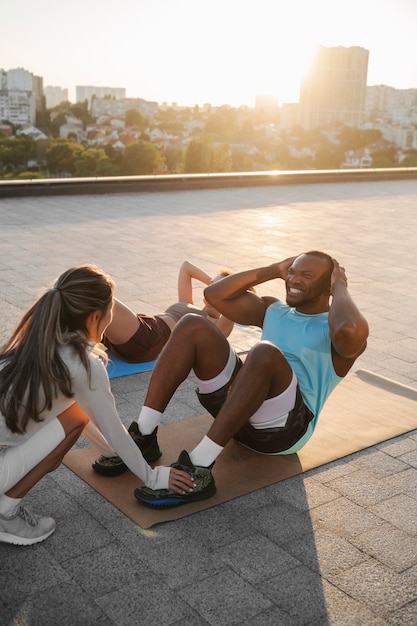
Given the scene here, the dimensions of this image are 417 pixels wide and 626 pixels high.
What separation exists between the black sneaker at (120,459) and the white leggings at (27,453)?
589mm

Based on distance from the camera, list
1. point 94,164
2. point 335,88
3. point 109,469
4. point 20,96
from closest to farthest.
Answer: point 109,469 → point 94,164 → point 20,96 → point 335,88

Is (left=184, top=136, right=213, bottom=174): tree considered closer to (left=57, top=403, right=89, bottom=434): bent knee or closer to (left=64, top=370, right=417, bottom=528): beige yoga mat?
(left=64, top=370, right=417, bottom=528): beige yoga mat

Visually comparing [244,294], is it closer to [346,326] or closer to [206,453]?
[346,326]

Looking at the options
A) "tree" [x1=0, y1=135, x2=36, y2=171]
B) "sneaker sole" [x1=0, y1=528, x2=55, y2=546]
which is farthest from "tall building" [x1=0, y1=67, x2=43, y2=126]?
"sneaker sole" [x1=0, y1=528, x2=55, y2=546]

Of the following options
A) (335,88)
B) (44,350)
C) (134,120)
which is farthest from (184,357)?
(335,88)

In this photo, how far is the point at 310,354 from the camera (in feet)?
10.1

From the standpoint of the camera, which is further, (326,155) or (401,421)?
(326,155)

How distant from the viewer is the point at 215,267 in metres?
7.30

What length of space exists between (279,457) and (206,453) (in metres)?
0.54

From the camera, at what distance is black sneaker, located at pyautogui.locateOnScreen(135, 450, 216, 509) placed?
110 inches

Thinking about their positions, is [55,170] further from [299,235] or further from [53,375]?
[53,375]

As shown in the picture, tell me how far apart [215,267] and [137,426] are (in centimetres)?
435

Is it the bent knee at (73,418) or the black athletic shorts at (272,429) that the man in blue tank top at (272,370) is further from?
the bent knee at (73,418)

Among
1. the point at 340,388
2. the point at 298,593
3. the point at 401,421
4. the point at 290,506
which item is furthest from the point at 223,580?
the point at 340,388
